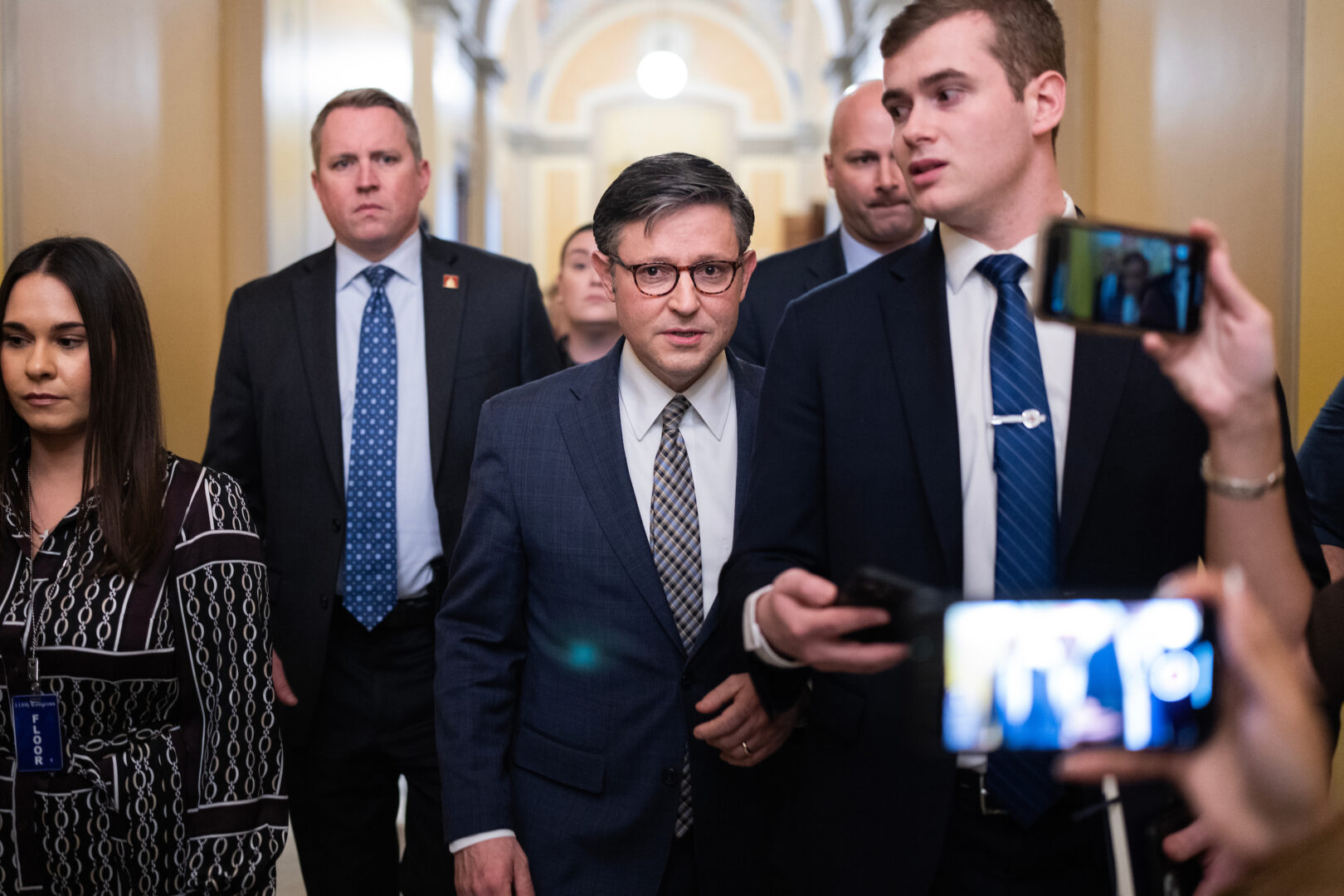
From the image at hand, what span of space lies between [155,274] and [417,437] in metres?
1.85

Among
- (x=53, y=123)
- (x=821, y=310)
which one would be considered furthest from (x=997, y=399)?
(x=53, y=123)

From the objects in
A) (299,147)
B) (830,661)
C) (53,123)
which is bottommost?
(830,661)

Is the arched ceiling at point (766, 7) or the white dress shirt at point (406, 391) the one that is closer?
the white dress shirt at point (406, 391)

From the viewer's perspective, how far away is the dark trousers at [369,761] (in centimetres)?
284

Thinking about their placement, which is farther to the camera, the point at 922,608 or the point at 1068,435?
the point at 1068,435

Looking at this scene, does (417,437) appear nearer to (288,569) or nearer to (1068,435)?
(288,569)

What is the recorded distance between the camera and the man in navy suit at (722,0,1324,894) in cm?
147

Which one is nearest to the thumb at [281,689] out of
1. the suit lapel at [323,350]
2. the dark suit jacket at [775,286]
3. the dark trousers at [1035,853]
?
the suit lapel at [323,350]

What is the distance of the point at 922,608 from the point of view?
3.42 ft

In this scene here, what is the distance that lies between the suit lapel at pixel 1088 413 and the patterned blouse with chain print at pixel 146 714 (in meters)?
1.44

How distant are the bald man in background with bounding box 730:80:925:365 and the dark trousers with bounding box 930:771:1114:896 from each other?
6.23 feet

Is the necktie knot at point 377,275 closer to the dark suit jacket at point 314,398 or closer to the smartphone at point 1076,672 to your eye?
the dark suit jacket at point 314,398

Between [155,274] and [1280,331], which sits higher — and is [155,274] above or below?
above

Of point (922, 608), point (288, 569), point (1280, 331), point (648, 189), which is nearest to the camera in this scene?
point (922, 608)
